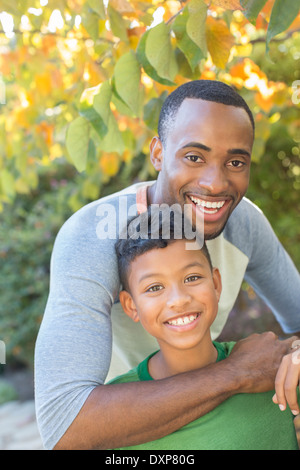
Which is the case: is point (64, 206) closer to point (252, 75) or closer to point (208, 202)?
point (252, 75)

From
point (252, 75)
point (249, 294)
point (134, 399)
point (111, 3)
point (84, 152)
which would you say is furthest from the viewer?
point (249, 294)

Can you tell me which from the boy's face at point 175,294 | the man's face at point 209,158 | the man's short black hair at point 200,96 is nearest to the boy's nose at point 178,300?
the boy's face at point 175,294

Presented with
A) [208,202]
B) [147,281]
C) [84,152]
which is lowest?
[147,281]

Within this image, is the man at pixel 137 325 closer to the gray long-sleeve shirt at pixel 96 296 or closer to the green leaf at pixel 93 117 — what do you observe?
the gray long-sleeve shirt at pixel 96 296

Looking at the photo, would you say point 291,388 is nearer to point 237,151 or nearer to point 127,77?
point 237,151

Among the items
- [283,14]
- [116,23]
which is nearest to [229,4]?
[283,14]

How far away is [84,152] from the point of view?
218cm

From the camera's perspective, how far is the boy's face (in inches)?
67.8

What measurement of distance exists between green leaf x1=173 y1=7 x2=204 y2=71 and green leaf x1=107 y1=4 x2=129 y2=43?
33 cm

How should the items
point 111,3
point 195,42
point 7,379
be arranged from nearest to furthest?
1. point 195,42
2. point 111,3
3. point 7,379

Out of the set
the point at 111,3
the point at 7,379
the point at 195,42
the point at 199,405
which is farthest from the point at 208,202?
the point at 7,379

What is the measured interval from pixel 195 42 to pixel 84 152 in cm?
63

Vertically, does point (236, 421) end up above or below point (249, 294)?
below

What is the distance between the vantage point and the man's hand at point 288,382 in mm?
1579
